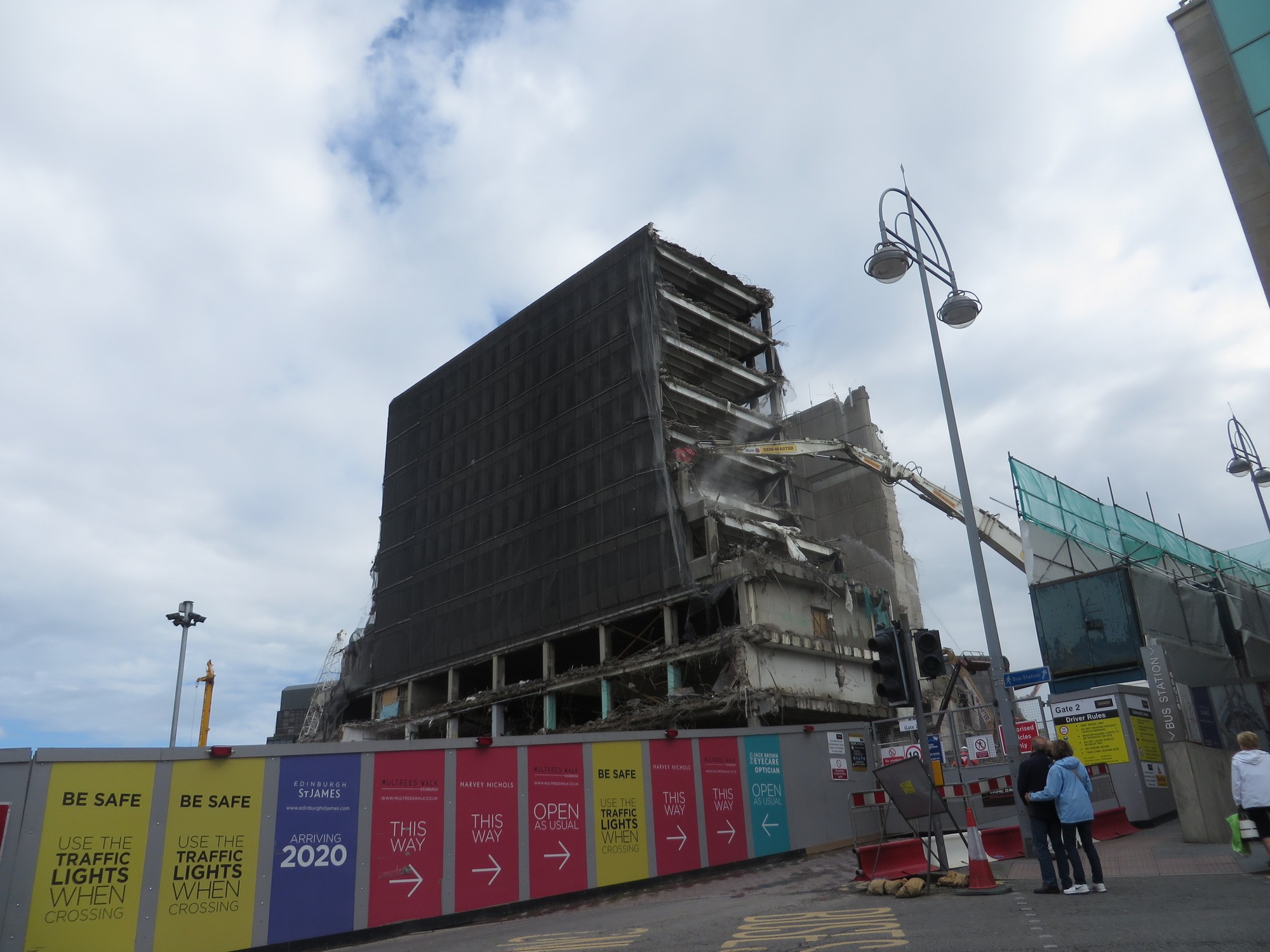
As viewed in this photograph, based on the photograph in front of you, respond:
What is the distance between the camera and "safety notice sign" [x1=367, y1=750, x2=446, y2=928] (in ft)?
38.8

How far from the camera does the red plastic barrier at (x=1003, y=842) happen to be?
12703mm

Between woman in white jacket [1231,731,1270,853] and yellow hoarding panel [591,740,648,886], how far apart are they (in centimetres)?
863

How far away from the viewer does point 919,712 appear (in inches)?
422

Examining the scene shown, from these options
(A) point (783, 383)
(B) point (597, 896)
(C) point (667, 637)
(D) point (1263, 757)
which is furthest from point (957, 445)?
(A) point (783, 383)

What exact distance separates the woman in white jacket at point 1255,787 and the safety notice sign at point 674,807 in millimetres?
8692

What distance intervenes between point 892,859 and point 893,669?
2.61 metres

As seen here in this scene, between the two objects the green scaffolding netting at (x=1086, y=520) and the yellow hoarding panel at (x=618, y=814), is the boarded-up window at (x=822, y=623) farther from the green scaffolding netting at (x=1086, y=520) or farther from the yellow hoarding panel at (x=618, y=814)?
the yellow hoarding panel at (x=618, y=814)

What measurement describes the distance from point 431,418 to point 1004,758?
41.8 m

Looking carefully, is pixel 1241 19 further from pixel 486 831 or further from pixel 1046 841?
pixel 486 831

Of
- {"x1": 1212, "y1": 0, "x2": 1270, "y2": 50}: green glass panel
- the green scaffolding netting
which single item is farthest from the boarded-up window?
{"x1": 1212, "y1": 0, "x2": 1270, "y2": 50}: green glass panel

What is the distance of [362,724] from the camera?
4931 centimetres

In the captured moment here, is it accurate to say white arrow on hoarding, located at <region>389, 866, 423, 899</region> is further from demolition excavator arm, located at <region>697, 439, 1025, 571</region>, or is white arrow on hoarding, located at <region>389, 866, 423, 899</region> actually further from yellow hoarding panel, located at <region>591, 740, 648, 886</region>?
demolition excavator arm, located at <region>697, 439, 1025, 571</region>

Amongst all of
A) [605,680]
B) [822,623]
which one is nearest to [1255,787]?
[822,623]

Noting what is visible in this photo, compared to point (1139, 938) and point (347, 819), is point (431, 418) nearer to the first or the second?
point (347, 819)
